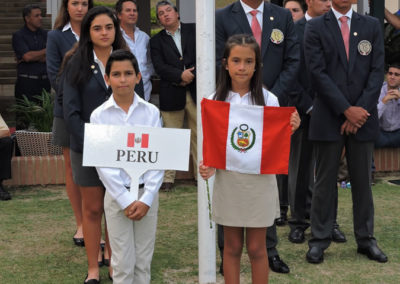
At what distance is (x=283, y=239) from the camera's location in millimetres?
5848

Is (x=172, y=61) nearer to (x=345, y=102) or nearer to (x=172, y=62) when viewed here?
(x=172, y=62)

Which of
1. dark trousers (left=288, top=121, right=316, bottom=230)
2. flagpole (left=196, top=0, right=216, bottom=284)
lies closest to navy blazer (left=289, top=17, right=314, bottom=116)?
dark trousers (left=288, top=121, right=316, bottom=230)

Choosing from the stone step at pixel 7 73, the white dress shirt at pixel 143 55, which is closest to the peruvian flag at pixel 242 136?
the white dress shirt at pixel 143 55

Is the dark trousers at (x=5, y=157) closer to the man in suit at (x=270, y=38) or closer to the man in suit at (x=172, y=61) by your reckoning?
the man in suit at (x=172, y=61)

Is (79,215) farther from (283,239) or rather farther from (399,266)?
(399,266)

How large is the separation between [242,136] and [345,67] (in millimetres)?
1434

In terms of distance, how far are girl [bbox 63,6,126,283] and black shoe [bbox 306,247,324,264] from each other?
4.93 ft

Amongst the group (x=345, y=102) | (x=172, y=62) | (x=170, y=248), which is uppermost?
(x=172, y=62)

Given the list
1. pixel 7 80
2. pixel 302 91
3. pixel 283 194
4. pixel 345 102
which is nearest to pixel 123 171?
pixel 345 102

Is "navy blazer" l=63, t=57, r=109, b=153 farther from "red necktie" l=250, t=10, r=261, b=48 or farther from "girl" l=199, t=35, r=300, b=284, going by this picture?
"red necktie" l=250, t=10, r=261, b=48

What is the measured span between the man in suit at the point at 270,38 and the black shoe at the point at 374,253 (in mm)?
695

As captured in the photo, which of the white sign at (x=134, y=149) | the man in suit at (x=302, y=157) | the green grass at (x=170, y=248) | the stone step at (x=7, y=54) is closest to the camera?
the white sign at (x=134, y=149)

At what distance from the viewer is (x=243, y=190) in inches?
163

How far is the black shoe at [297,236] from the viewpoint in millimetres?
5750
